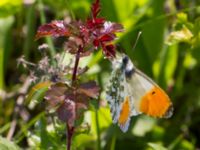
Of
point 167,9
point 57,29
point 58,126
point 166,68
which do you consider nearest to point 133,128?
point 166,68

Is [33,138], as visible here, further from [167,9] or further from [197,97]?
[167,9]

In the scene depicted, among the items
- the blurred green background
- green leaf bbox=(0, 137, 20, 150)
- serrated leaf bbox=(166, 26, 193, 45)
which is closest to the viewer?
green leaf bbox=(0, 137, 20, 150)

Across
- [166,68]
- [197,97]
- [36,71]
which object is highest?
[36,71]

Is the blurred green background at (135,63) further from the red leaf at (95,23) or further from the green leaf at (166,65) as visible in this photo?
the red leaf at (95,23)

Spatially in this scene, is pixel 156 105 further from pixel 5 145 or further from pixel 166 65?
pixel 166 65

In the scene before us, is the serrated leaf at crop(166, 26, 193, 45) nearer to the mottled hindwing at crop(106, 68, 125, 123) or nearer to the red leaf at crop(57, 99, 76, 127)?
the mottled hindwing at crop(106, 68, 125, 123)

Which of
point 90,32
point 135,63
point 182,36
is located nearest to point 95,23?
point 90,32

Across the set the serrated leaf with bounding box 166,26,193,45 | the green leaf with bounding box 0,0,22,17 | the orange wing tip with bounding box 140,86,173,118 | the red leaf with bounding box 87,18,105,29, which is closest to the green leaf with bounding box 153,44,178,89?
the serrated leaf with bounding box 166,26,193,45
